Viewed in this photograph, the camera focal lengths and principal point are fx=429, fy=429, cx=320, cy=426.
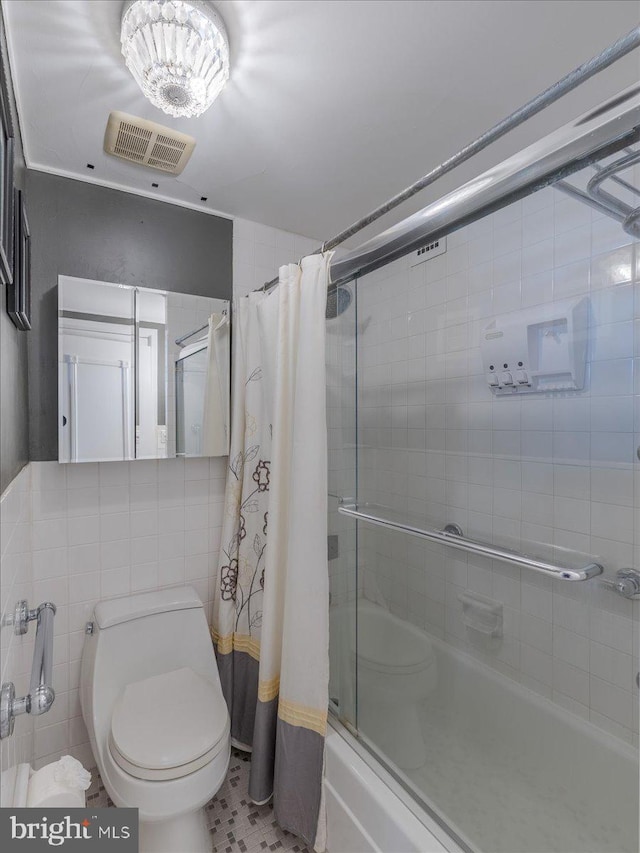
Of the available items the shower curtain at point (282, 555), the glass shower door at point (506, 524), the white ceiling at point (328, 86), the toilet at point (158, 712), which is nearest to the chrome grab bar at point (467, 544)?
the glass shower door at point (506, 524)

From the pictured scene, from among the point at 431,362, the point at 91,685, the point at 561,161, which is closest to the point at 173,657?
the point at 91,685

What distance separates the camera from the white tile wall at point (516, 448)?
109cm

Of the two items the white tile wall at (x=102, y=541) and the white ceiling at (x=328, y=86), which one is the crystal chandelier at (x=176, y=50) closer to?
the white ceiling at (x=328, y=86)

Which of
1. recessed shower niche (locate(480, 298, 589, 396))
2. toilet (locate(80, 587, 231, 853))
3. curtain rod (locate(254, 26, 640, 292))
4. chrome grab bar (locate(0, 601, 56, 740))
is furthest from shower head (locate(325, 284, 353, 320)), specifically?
toilet (locate(80, 587, 231, 853))

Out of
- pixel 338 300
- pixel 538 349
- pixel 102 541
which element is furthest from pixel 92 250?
pixel 538 349

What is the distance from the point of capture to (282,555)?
1.44 meters

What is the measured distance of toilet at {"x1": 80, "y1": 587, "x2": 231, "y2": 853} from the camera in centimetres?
117

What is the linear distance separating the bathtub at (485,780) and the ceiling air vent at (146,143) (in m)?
1.83

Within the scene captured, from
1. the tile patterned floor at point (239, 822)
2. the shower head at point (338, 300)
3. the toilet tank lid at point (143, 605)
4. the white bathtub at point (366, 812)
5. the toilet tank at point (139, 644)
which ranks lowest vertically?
the tile patterned floor at point (239, 822)

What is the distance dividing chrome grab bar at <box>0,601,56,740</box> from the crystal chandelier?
46.3 inches

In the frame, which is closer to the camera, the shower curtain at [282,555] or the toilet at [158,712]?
the toilet at [158,712]

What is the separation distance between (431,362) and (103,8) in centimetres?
120

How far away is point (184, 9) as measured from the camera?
2.96 feet

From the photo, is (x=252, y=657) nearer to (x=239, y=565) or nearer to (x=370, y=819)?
(x=239, y=565)
